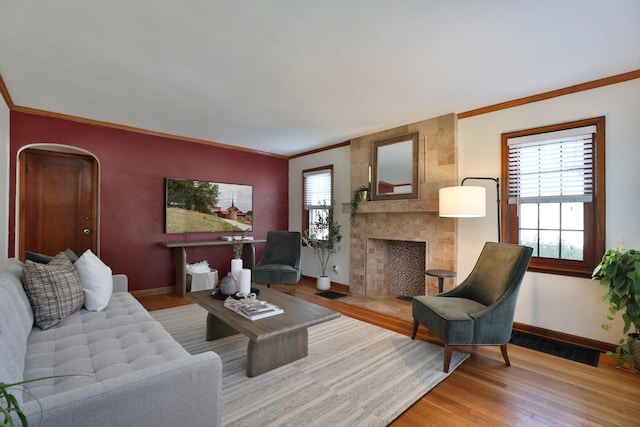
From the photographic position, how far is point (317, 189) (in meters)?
5.62

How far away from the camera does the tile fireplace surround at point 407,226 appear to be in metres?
3.75

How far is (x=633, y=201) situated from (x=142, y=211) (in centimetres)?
558

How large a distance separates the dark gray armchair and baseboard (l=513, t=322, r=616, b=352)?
267cm

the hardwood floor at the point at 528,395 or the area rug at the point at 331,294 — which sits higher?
the hardwood floor at the point at 528,395

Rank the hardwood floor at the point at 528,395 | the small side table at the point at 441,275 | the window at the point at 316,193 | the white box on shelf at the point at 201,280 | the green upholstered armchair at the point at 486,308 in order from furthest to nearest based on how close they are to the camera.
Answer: the window at the point at 316,193, the white box on shelf at the point at 201,280, the small side table at the point at 441,275, the green upholstered armchair at the point at 486,308, the hardwood floor at the point at 528,395

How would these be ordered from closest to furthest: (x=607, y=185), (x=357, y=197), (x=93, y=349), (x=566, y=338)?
(x=93, y=349)
(x=607, y=185)
(x=566, y=338)
(x=357, y=197)

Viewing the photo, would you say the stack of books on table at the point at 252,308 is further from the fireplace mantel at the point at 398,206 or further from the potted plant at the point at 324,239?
the potted plant at the point at 324,239

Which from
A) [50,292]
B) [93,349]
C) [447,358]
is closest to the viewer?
[93,349]

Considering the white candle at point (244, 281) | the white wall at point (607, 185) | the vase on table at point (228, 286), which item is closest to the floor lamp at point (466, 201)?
the white wall at point (607, 185)

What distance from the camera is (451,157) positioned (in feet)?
12.1

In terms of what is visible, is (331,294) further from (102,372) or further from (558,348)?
(102,372)

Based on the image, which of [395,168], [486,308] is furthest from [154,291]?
[486,308]

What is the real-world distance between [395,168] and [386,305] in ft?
6.13

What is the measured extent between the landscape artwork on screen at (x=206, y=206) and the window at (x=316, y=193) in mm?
1021
